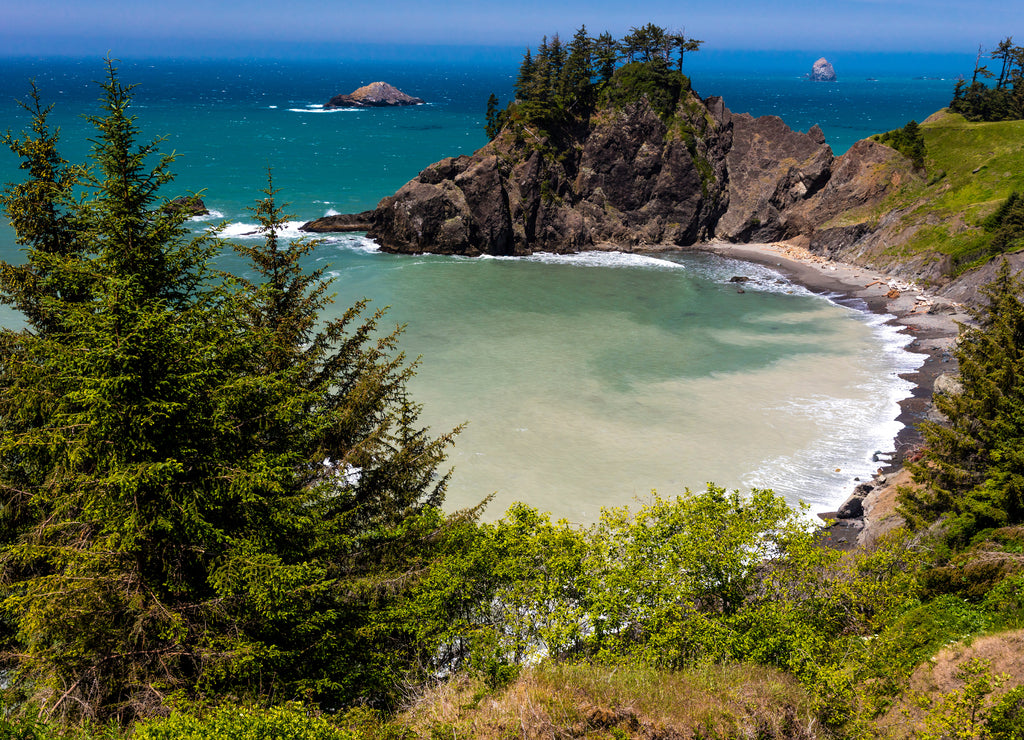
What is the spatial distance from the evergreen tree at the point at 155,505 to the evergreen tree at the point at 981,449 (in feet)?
65.8

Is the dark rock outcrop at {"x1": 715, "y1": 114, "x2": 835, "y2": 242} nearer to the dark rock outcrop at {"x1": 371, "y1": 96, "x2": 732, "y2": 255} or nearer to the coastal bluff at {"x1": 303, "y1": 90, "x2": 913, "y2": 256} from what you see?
the coastal bluff at {"x1": 303, "y1": 90, "x2": 913, "y2": 256}

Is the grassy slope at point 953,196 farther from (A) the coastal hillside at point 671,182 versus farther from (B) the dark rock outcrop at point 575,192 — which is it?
(B) the dark rock outcrop at point 575,192

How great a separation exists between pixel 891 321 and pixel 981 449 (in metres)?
41.4

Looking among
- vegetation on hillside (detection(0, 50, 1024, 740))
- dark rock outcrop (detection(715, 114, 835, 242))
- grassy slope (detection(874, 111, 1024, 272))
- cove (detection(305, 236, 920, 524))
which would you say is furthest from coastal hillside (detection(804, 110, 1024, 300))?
vegetation on hillside (detection(0, 50, 1024, 740))

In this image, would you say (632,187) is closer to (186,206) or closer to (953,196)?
(953,196)

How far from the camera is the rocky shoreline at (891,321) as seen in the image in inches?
1253

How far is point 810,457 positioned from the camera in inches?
1542

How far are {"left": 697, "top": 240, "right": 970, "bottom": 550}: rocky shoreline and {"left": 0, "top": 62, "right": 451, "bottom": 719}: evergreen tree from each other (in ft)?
52.1

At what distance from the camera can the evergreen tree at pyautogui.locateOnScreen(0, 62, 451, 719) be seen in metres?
12.0

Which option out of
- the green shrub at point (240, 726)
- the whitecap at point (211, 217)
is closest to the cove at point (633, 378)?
the whitecap at point (211, 217)

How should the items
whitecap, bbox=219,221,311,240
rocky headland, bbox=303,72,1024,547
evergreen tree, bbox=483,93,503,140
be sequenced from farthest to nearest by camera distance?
evergreen tree, bbox=483,93,503,140 < whitecap, bbox=219,221,311,240 < rocky headland, bbox=303,72,1024,547

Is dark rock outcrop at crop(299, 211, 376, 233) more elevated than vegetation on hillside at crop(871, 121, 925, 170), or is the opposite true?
vegetation on hillside at crop(871, 121, 925, 170)

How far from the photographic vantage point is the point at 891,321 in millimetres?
62062

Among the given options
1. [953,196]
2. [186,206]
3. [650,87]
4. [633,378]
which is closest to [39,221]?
[186,206]
